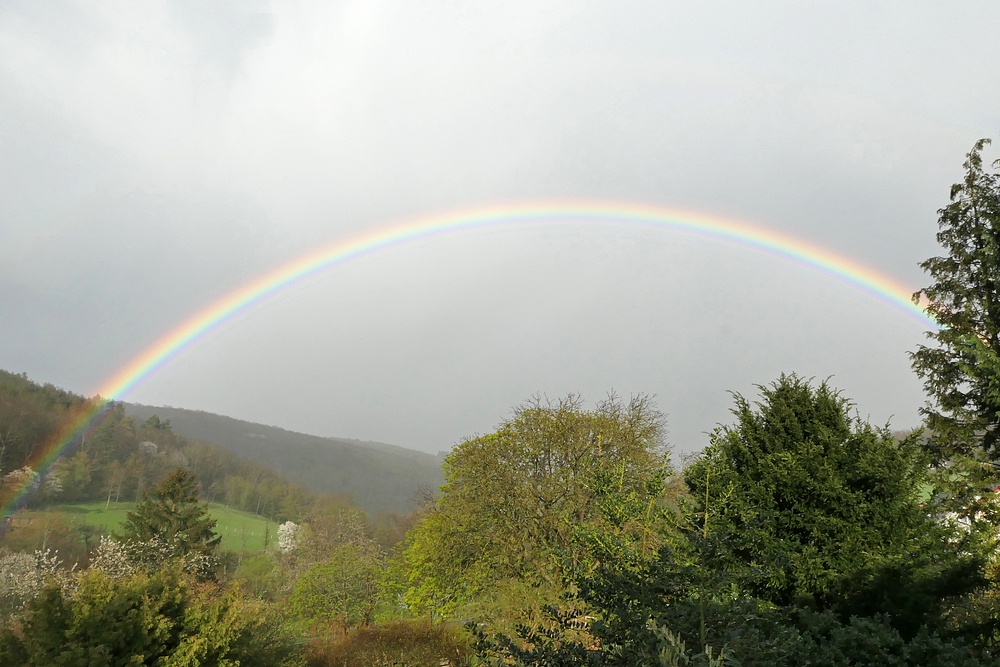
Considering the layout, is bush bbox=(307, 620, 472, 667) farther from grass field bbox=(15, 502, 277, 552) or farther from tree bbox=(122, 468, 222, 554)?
grass field bbox=(15, 502, 277, 552)

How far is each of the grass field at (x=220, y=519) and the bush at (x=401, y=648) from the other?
4182 centimetres

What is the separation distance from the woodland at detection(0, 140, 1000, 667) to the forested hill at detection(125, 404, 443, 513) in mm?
103112

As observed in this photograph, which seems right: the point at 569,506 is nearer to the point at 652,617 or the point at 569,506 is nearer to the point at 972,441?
the point at 972,441

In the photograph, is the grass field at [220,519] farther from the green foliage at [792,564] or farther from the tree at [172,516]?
the green foliage at [792,564]

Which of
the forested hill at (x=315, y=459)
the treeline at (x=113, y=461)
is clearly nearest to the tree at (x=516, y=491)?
the treeline at (x=113, y=461)

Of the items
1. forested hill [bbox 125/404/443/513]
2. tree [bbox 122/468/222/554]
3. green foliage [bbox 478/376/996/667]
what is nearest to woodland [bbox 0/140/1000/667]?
green foliage [bbox 478/376/996/667]

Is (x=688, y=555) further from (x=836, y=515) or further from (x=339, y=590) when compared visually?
(x=339, y=590)

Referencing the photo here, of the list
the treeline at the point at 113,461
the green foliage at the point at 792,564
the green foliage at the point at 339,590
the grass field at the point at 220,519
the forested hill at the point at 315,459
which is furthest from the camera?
the forested hill at the point at 315,459

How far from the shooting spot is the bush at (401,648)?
16141 millimetres

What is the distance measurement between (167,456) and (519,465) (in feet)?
273

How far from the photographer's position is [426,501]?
2312 cm

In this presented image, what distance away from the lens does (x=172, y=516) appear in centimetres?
3562

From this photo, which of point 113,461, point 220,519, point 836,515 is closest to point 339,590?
point 836,515

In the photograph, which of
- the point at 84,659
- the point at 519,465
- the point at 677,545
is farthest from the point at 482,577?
the point at 677,545
